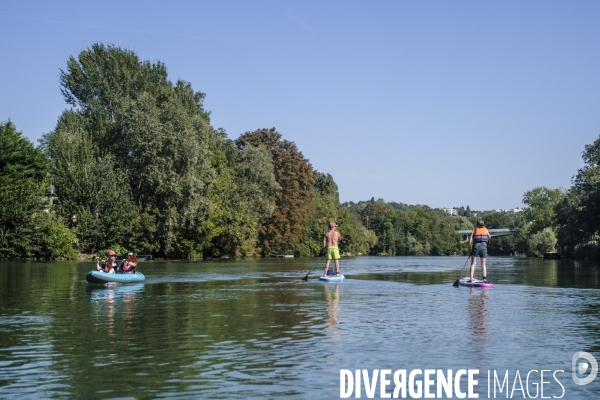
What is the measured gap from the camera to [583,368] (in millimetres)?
11977

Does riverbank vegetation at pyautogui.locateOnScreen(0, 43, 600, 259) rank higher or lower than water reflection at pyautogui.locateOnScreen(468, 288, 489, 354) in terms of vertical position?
higher

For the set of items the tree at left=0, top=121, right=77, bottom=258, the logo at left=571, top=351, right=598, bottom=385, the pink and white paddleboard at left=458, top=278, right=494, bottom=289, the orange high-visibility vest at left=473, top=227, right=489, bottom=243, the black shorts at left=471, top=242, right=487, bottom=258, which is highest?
the tree at left=0, top=121, right=77, bottom=258

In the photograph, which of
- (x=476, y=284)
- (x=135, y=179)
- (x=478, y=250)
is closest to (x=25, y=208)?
(x=135, y=179)

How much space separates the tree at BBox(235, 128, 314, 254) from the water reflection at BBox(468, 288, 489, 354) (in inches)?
2938

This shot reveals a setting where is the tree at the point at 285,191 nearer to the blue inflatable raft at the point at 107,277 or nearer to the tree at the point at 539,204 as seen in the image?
the tree at the point at 539,204

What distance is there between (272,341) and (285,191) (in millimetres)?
91273

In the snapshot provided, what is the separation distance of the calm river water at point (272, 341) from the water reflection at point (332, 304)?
0.10ft

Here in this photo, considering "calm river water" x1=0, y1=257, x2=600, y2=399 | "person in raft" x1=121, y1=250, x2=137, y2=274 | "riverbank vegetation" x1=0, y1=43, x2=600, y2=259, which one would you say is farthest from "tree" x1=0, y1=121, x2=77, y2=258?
"calm river water" x1=0, y1=257, x2=600, y2=399

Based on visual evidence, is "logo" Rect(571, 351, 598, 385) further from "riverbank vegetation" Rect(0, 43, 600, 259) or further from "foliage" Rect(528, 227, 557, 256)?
"foliage" Rect(528, 227, 557, 256)

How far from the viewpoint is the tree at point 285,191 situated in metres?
102

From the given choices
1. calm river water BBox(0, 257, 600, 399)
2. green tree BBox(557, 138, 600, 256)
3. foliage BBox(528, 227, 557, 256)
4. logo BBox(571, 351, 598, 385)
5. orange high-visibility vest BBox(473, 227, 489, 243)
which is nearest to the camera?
calm river water BBox(0, 257, 600, 399)

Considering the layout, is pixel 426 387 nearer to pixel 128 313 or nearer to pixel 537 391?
pixel 537 391

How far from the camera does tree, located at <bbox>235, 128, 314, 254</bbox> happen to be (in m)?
102

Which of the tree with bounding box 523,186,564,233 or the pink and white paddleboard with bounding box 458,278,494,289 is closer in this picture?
the pink and white paddleboard with bounding box 458,278,494,289
